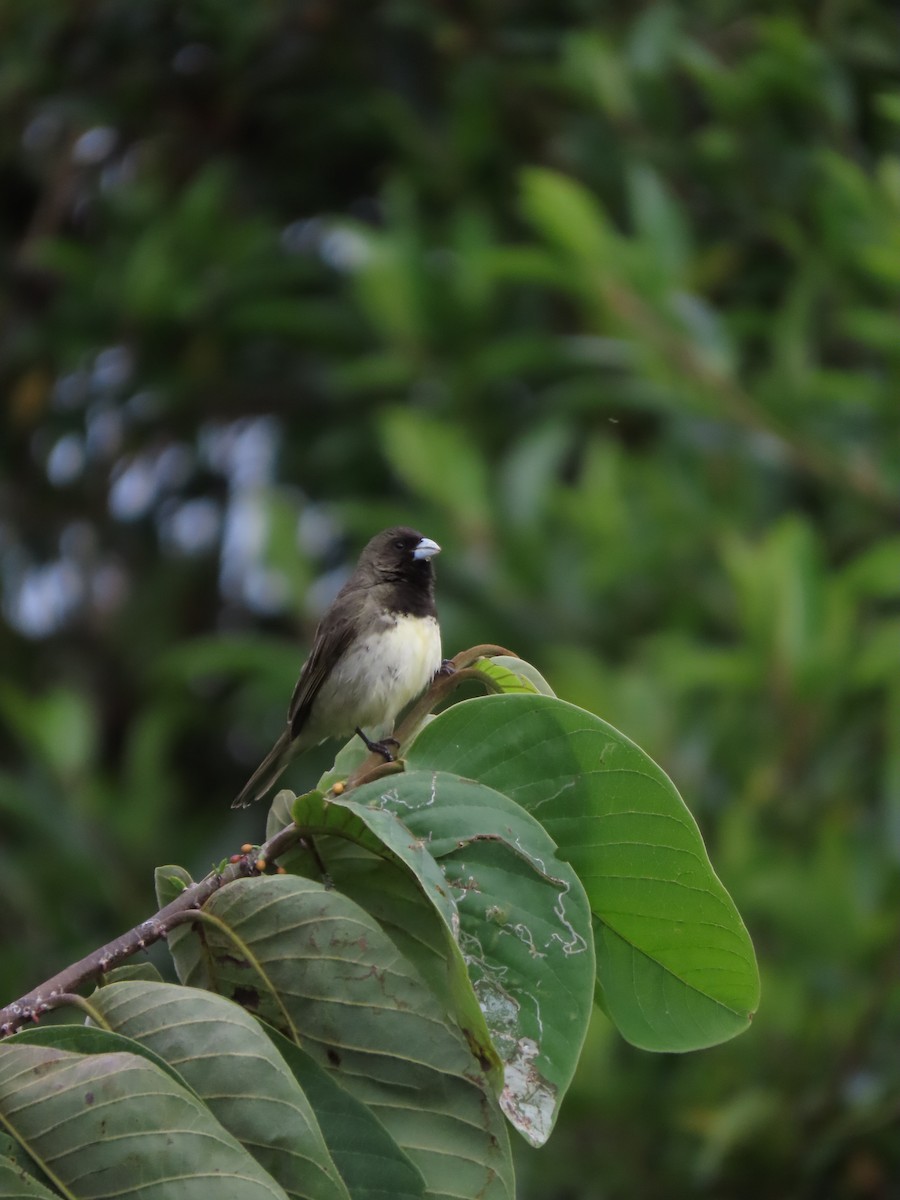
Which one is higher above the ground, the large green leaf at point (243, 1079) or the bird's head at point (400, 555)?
the large green leaf at point (243, 1079)

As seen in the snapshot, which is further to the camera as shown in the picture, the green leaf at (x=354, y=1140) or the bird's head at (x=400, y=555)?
the bird's head at (x=400, y=555)

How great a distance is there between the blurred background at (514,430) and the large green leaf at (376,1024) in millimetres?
3531

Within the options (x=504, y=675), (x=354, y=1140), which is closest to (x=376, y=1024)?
(x=354, y=1140)

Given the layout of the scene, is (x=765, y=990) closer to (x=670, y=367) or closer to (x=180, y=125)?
(x=670, y=367)

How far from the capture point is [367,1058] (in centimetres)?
166

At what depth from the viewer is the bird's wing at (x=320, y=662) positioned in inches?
162

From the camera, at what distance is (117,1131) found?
146 cm

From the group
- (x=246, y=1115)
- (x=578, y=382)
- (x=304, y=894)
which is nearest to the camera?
(x=246, y=1115)

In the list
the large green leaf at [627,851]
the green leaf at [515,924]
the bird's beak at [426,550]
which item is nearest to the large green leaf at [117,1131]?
the green leaf at [515,924]

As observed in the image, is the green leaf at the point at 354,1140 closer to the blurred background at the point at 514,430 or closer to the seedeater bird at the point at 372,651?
the seedeater bird at the point at 372,651

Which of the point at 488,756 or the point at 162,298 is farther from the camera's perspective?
the point at 162,298

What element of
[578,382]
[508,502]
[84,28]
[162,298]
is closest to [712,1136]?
[508,502]

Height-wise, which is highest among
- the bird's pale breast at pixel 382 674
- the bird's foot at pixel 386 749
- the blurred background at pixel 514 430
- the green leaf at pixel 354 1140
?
the green leaf at pixel 354 1140

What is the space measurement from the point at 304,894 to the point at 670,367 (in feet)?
13.1
